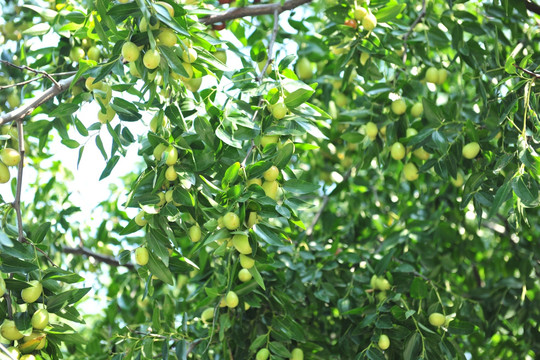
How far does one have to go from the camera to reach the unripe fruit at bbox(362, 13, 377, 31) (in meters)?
2.05

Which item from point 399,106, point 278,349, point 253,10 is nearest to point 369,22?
point 399,106

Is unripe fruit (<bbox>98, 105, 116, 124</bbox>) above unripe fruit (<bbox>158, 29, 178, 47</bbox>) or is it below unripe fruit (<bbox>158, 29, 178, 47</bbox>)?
below

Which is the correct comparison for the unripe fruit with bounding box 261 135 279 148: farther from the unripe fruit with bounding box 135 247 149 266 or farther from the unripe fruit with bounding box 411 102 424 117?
the unripe fruit with bounding box 411 102 424 117

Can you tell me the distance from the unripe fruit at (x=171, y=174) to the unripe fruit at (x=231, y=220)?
184 millimetres

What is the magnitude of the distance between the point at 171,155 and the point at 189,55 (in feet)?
0.86

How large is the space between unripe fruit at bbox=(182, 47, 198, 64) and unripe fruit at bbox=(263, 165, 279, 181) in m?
0.35

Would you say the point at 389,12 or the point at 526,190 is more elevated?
the point at 389,12

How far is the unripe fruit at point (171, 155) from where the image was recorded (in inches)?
62.1

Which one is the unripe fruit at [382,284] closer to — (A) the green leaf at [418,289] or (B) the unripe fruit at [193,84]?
(A) the green leaf at [418,289]

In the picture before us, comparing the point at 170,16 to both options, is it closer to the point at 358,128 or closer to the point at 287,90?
the point at 287,90

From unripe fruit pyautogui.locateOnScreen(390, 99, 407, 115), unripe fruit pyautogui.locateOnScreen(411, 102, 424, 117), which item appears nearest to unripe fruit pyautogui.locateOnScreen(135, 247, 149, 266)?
unripe fruit pyautogui.locateOnScreen(390, 99, 407, 115)

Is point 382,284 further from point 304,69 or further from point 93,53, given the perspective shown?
point 93,53

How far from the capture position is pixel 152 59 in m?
1.49

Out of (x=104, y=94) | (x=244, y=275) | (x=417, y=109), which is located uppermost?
(x=104, y=94)
